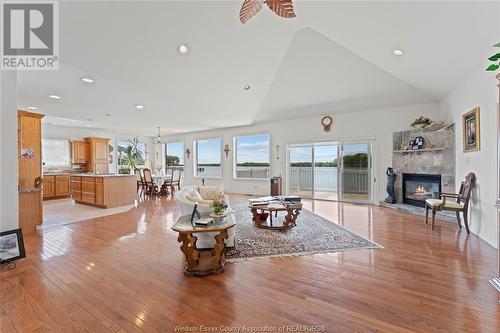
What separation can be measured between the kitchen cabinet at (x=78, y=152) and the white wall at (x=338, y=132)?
493 centimetres

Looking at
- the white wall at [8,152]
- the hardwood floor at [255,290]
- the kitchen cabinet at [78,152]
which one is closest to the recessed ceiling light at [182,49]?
the white wall at [8,152]

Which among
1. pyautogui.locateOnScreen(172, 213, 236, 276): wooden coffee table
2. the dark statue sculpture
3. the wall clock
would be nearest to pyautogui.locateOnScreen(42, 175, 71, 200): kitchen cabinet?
pyautogui.locateOnScreen(172, 213, 236, 276): wooden coffee table

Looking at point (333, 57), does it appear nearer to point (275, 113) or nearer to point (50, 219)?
point (275, 113)

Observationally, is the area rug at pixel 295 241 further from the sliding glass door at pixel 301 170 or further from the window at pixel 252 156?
the window at pixel 252 156

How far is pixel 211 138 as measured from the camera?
1002cm

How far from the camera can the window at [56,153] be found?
8188 millimetres

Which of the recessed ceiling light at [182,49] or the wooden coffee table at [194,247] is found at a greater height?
the recessed ceiling light at [182,49]

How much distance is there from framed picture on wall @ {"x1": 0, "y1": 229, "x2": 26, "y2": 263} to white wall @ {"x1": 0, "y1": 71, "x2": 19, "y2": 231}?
0.57 ft

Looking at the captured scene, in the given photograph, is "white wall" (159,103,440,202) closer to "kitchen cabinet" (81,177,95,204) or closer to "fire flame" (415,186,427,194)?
"fire flame" (415,186,427,194)

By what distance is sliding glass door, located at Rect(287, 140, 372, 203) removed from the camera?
22.2 ft

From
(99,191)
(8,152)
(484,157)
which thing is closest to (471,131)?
(484,157)

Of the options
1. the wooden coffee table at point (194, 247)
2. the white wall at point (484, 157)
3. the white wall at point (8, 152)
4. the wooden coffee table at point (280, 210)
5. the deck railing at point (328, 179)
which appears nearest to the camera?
the wooden coffee table at point (194, 247)

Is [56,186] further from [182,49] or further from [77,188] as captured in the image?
[182,49]

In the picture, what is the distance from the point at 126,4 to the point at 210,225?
3.11 metres
